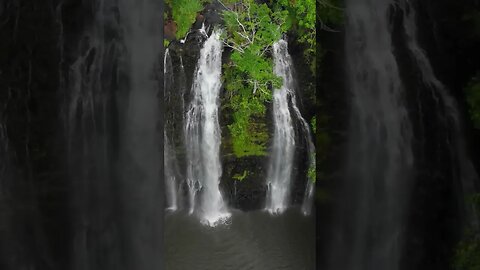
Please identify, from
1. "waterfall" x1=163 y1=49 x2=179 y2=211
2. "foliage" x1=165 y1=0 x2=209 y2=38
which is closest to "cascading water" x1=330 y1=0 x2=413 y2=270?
"foliage" x1=165 y1=0 x2=209 y2=38

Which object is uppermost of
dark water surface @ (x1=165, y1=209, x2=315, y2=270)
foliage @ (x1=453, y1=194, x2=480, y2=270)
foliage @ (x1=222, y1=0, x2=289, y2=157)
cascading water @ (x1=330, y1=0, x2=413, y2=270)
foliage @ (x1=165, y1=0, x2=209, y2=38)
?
foliage @ (x1=165, y1=0, x2=209, y2=38)

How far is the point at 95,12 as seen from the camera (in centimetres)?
175

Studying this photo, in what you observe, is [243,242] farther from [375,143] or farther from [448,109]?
[448,109]

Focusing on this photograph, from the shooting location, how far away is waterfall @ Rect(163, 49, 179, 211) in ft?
15.0

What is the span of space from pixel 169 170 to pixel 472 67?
11.9 ft

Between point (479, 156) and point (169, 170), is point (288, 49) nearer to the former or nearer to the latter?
point (169, 170)

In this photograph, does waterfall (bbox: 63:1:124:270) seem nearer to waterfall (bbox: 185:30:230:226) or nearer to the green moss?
waterfall (bbox: 185:30:230:226)

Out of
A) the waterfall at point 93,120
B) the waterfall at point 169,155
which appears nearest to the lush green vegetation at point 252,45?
the waterfall at point 169,155

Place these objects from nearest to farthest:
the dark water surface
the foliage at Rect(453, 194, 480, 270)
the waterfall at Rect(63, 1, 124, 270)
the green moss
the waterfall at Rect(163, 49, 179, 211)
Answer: the waterfall at Rect(63, 1, 124, 270) → the foliage at Rect(453, 194, 480, 270) → the dark water surface → the waterfall at Rect(163, 49, 179, 211) → the green moss

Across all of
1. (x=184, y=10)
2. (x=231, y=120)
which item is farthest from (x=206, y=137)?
(x=184, y=10)

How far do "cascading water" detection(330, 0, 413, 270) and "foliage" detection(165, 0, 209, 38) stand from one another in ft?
8.95

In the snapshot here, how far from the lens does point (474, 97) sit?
5.97ft

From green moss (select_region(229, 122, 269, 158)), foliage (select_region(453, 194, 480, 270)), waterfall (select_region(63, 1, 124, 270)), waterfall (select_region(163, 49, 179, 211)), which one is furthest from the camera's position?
green moss (select_region(229, 122, 269, 158))

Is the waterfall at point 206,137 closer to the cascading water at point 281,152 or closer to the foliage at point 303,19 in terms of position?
the cascading water at point 281,152
